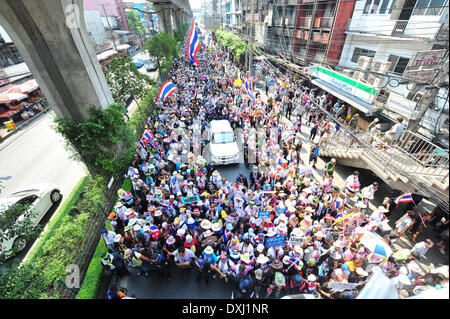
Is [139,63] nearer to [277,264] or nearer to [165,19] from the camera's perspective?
[165,19]

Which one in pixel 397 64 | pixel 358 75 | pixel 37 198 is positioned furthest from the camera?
pixel 358 75

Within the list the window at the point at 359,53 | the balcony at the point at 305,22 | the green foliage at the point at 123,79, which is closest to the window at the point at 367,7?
the window at the point at 359,53

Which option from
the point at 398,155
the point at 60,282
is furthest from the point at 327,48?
the point at 60,282

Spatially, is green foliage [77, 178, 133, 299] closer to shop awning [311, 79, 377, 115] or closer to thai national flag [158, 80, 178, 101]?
thai national flag [158, 80, 178, 101]

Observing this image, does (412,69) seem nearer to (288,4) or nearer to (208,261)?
(208,261)

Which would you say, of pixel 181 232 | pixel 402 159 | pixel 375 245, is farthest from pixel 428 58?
pixel 181 232

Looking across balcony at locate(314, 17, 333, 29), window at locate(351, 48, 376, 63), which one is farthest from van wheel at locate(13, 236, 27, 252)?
balcony at locate(314, 17, 333, 29)
